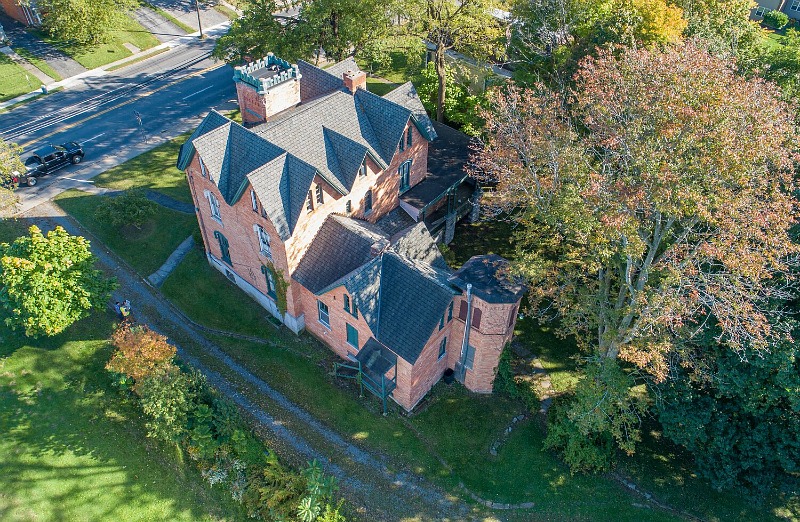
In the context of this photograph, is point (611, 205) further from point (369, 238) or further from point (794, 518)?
point (794, 518)

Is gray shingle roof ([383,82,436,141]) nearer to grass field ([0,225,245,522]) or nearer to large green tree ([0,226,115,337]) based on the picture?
large green tree ([0,226,115,337])

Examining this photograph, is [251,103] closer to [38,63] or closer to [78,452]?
[78,452]

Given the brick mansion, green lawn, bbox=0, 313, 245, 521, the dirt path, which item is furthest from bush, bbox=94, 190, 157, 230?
green lawn, bbox=0, 313, 245, 521

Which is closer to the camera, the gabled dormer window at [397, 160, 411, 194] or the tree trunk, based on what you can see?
the gabled dormer window at [397, 160, 411, 194]

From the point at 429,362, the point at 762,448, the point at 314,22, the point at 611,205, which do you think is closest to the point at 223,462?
the point at 429,362

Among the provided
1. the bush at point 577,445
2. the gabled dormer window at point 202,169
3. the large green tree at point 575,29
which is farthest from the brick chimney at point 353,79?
the bush at point 577,445

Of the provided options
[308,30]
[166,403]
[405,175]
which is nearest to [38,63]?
[308,30]

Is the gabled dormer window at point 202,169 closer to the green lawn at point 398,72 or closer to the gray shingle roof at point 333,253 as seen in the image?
the gray shingle roof at point 333,253
